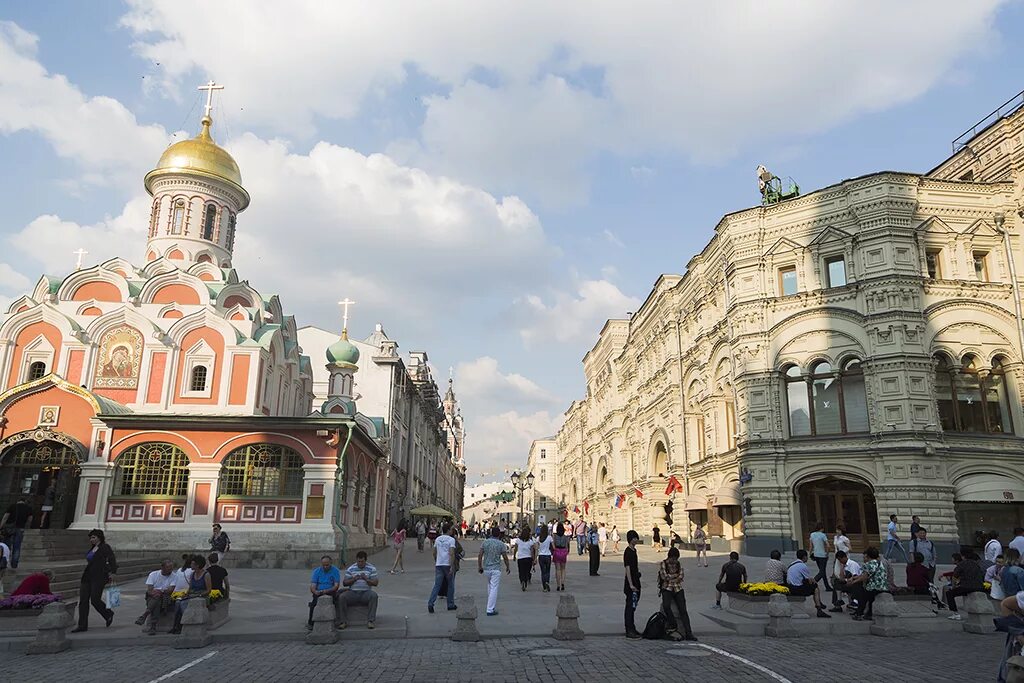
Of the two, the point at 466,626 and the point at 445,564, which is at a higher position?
the point at 445,564

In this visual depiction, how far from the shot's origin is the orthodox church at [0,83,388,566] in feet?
85.5

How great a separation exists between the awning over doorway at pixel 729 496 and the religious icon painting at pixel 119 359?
1008 inches

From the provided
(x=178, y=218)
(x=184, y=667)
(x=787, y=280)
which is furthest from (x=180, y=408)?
(x=787, y=280)

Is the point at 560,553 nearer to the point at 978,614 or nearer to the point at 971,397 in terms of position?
the point at 978,614

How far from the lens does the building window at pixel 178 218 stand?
35.9 m

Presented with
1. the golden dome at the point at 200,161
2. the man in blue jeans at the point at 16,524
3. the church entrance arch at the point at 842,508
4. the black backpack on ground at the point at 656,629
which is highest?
the golden dome at the point at 200,161

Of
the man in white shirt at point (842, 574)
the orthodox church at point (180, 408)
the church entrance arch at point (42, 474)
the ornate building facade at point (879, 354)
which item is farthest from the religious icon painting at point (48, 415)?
the ornate building facade at point (879, 354)

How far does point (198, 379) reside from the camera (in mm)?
29766

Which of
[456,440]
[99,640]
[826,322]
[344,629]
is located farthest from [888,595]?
[456,440]

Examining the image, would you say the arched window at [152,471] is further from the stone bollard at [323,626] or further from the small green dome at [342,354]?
the stone bollard at [323,626]

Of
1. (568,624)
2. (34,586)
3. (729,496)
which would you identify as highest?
(729,496)

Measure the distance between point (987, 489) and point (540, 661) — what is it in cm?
2537

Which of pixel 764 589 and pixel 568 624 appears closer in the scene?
pixel 568 624

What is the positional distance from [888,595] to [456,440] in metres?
106
